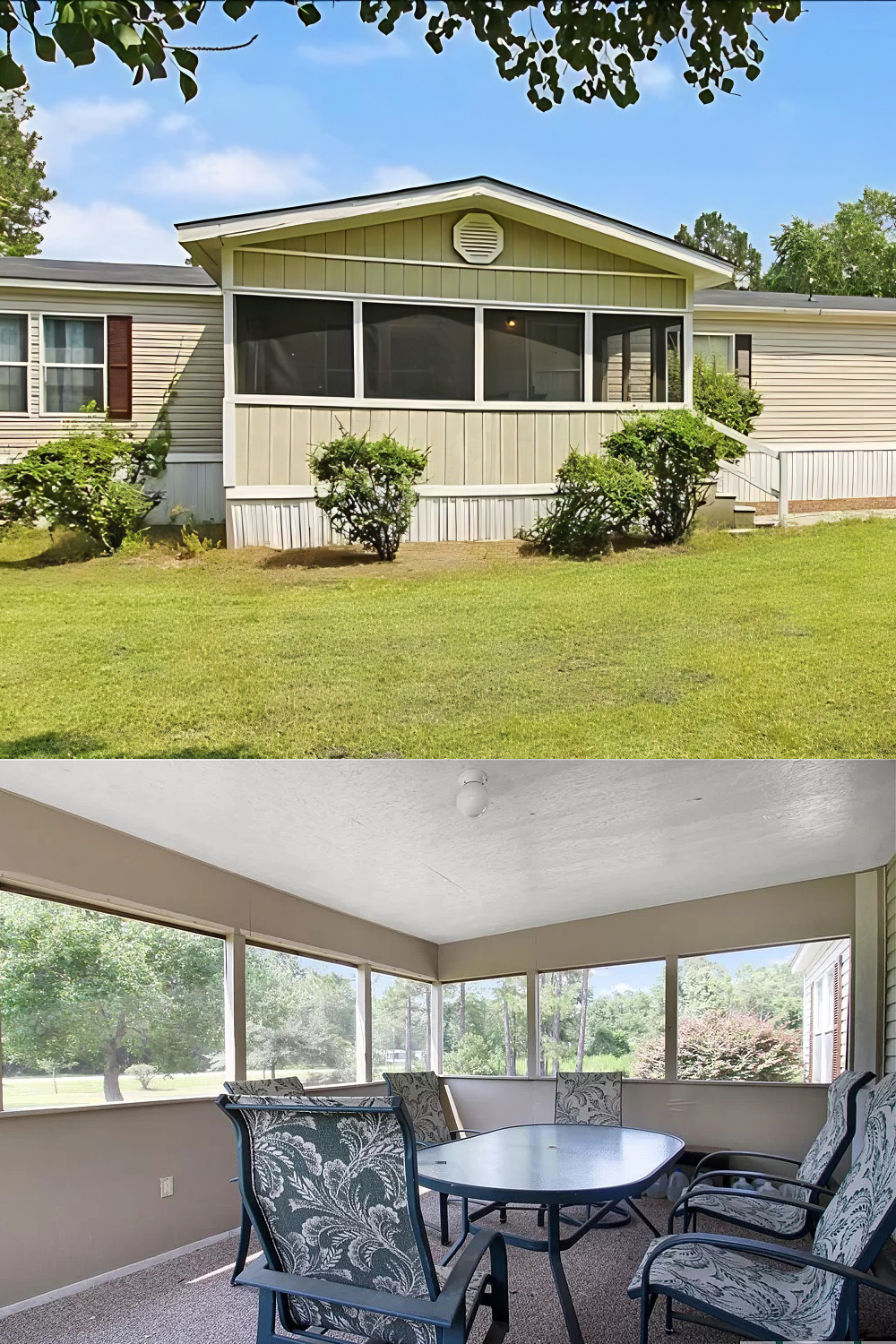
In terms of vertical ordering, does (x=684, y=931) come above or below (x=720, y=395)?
below

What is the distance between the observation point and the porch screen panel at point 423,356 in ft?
13.7

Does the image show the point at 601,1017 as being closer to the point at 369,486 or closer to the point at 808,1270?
the point at 808,1270

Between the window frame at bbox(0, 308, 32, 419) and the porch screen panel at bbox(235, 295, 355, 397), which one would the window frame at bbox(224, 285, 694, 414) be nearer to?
the porch screen panel at bbox(235, 295, 355, 397)

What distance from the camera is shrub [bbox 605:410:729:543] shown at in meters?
4.20

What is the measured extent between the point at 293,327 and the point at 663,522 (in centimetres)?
179

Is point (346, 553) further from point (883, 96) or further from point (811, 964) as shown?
point (811, 964)

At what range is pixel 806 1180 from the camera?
404cm

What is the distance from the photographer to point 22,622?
162 inches

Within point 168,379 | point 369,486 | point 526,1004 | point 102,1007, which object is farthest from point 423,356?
point 526,1004

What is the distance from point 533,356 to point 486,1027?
23.1 feet

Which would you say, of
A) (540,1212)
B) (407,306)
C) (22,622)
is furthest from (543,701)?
(540,1212)

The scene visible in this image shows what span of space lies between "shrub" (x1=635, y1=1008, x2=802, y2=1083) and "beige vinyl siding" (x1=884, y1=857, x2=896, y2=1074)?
1081 mm

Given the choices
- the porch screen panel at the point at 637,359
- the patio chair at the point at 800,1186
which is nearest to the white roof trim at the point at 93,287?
the porch screen panel at the point at 637,359

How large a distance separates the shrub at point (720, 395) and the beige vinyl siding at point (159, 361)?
202cm
